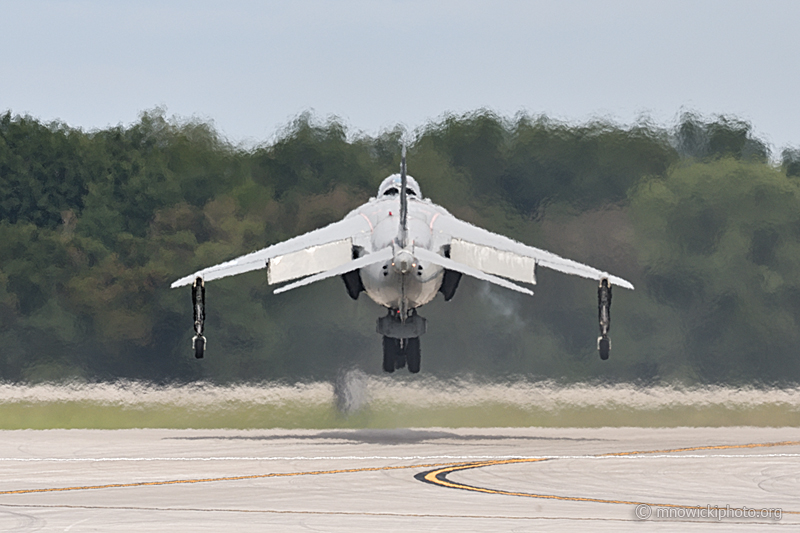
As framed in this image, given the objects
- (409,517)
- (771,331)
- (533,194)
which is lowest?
(409,517)

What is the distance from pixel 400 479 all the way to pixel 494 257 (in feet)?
36.3

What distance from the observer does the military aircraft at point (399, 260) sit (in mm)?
37094

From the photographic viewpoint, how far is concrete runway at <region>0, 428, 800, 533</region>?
23250 mm

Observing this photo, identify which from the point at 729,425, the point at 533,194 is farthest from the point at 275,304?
the point at 729,425

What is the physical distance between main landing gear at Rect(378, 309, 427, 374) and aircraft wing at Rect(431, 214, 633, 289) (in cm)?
247

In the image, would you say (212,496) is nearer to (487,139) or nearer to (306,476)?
(306,476)

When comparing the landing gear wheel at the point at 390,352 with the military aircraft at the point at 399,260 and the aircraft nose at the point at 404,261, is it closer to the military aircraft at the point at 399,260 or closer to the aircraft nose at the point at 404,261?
the military aircraft at the point at 399,260

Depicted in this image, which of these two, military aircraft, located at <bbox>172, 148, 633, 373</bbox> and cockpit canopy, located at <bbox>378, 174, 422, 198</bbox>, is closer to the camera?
military aircraft, located at <bbox>172, 148, 633, 373</bbox>

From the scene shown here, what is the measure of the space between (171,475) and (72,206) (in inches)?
1095

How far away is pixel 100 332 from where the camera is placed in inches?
1986

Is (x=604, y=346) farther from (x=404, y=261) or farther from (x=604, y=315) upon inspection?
(x=404, y=261)

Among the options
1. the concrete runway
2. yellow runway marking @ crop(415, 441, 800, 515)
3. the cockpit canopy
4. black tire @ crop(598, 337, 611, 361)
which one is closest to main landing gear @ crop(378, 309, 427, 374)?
the concrete runway

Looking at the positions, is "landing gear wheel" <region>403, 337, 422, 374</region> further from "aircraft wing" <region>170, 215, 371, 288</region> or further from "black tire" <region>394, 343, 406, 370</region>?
"aircraft wing" <region>170, 215, 371, 288</region>

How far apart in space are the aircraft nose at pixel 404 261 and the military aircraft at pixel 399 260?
40 millimetres
